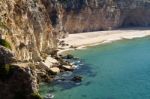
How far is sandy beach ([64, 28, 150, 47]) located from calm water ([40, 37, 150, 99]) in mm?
6057

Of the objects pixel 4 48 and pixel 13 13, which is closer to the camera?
pixel 4 48

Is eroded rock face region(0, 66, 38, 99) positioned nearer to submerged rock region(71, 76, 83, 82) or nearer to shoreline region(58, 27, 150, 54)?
submerged rock region(71, 76, 83, 82)

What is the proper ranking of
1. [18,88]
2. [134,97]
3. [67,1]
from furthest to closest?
[67,1]
[134,97]
[18,88]

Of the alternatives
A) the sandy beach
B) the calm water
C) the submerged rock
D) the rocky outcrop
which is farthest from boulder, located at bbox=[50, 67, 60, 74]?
the sandy beach

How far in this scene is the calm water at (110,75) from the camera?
2217 inches

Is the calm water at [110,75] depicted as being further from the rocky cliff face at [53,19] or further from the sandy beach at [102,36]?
the rocky cliff face at [53,19]

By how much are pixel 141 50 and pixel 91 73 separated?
32.8 metres

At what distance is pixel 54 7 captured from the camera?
101062 millimetres

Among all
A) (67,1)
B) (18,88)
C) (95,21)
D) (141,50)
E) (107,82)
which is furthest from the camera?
(95,21)

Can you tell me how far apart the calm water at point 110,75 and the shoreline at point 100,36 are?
17.1 feet

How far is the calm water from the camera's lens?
56312mm

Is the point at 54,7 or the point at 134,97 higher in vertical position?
the point at 54,7

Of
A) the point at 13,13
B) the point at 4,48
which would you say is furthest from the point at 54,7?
the point at 4,48

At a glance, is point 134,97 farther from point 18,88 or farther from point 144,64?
point 144,64
